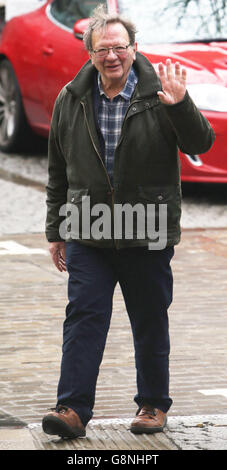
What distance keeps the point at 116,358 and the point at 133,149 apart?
1.74m

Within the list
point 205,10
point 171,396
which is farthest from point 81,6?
point 171,396

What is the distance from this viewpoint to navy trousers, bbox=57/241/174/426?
17.2 feet

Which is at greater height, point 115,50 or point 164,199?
point 115,50

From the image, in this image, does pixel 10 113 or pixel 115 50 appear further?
pixel 10 113

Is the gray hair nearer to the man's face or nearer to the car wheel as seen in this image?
the man's face

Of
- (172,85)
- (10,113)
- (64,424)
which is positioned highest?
(172,85)

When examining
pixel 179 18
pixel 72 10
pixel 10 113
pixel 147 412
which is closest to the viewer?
pixel 147 412

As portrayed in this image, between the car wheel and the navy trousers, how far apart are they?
297 inches

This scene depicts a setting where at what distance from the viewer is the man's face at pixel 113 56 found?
16.6 ft

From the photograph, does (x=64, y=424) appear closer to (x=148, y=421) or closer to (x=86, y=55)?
(x=148, y=421)

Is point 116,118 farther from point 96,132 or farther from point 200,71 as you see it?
point 200,71

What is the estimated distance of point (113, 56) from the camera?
16.6 ft

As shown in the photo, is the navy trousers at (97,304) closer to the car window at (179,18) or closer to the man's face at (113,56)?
the man's face at (113,56)

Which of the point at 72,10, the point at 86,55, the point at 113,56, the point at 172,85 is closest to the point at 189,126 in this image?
the point at 172,85
